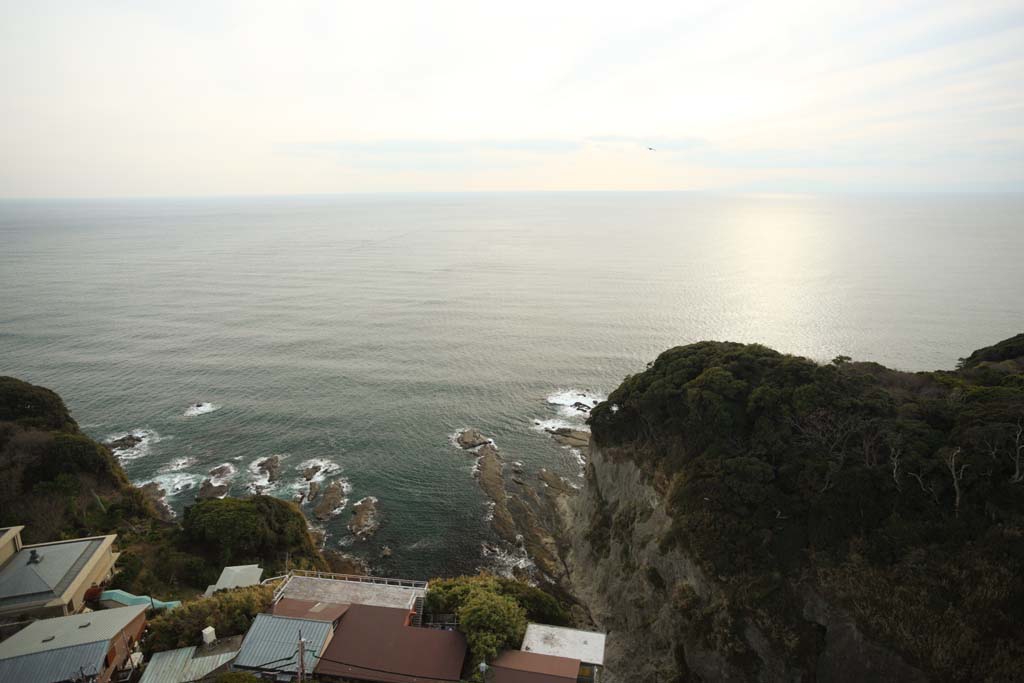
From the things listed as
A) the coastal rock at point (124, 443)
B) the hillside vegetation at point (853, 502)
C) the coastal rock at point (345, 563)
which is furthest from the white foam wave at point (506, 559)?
the coastal rock at point (124, 443)

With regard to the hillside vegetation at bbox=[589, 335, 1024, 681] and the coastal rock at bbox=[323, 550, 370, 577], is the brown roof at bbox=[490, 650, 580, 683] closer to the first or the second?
the hillside vegetation at bbox=[589, 335, 1024, 681]

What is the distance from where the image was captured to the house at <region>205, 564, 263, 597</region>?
106 feet

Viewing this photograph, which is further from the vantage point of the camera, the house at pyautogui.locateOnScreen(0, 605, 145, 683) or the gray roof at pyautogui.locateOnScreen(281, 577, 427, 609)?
the gray roof at pyautogui.locateOnScreen(281, 577, 427, 609)

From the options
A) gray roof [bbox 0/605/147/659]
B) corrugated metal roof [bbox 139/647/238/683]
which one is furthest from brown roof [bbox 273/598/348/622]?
gray roof [bbox 0/605/147/659]

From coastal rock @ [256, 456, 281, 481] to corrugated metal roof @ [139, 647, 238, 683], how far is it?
2754 cm

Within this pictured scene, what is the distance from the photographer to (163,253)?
167 m

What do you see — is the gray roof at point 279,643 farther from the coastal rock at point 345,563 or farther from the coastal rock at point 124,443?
the coastal rock at point 124,443

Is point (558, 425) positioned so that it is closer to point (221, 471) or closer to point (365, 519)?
point (365, 519)

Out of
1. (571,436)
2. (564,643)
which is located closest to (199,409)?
(571,436)

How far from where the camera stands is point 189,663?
23.5 metres

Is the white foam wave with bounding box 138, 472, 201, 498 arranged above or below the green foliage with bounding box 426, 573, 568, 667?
below

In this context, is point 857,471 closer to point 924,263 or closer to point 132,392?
point 132,392

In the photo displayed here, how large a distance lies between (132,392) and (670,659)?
6710 centimetres

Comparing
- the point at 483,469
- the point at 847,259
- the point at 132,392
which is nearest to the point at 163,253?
the point at 132,392
